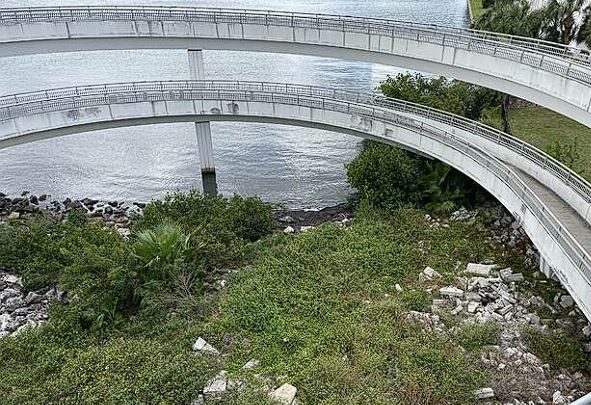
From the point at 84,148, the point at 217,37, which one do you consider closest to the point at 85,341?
the point at 217,37

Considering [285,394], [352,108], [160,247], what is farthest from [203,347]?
[352,108]

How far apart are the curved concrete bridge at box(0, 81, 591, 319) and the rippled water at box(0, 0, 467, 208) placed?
464 cm

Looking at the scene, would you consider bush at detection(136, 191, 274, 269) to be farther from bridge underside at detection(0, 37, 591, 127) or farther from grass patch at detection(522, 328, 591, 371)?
grass patch at detection(522, 328, 591, 371)

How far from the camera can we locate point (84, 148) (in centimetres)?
3219

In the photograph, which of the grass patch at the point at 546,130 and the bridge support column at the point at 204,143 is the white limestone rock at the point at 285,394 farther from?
the grass patch at the point at 546,130

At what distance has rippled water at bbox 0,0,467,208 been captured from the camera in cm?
2816

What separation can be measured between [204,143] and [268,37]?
7.23 m

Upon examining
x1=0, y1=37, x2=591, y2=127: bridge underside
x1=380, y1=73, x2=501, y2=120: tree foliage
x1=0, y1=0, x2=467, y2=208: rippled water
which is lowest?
x1=0, y1=0, x2=467, y2=208: rippled water

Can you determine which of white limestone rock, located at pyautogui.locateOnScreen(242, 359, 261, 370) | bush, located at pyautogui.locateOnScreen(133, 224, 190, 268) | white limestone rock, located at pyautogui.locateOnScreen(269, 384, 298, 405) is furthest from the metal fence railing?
bush, located at pyautogui.locateOnScreen(133, 224, 190, 268)

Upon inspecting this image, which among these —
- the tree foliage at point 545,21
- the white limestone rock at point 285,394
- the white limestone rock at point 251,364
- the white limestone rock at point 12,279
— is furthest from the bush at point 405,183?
the white limestone rock at point 12,279

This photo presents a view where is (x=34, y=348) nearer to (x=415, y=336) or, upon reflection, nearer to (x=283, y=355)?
(x=283, y=355)

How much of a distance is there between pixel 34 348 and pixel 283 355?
7.15m

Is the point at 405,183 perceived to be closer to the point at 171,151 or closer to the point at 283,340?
the point at 283,340

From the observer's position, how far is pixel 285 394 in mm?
11719
